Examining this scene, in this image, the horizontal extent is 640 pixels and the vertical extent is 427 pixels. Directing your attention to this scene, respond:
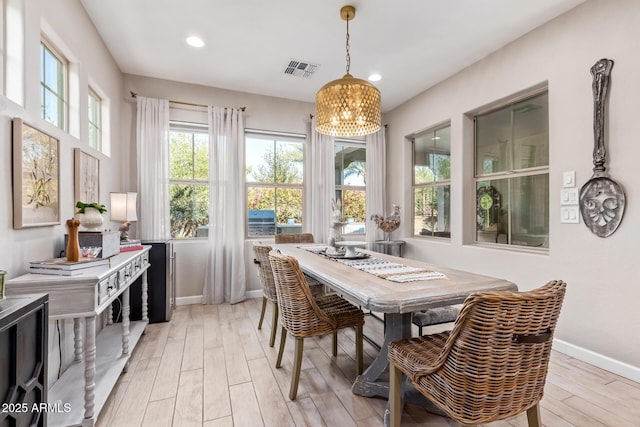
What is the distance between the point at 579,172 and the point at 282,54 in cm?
291

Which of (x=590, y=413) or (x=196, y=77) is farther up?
(x=196, y=77)

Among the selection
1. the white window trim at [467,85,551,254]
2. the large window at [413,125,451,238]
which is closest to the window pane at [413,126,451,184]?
the large window at [413,125,451,238]

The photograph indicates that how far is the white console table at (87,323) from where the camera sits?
1.46 m

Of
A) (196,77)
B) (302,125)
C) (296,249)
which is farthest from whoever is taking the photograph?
(302,125)

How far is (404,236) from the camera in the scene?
4.55m

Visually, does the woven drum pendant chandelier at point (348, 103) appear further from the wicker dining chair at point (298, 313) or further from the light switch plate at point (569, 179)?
the light switch plate at point (569, 179)

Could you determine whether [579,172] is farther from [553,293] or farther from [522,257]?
[553,293]

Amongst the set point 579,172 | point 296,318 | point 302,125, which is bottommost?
point 296,318

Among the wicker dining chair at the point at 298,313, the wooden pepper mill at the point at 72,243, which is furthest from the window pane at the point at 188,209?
the wicker dining chair at the point at 298,313

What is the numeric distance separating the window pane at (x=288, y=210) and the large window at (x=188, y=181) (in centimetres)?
99

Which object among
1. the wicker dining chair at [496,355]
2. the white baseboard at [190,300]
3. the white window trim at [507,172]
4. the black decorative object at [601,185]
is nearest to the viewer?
the wicker dining chair at [496,355]

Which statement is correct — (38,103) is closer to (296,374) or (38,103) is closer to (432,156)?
(296,374)

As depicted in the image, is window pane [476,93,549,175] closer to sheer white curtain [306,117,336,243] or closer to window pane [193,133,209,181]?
sheer white curtain [306,117,336,243]

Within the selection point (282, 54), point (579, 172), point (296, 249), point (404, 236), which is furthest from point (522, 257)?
point (282, 54)
